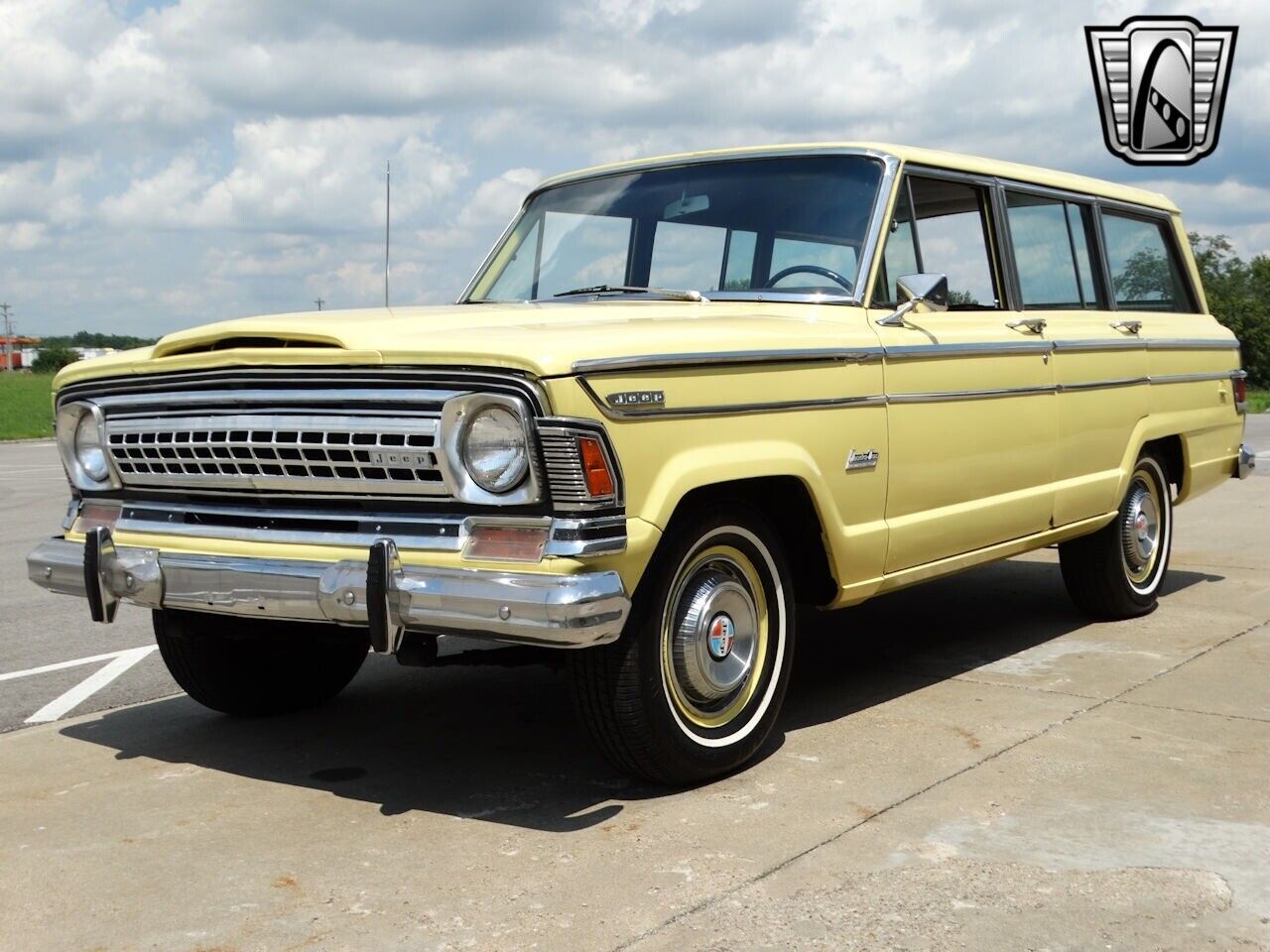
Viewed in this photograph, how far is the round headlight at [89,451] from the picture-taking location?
186 inches

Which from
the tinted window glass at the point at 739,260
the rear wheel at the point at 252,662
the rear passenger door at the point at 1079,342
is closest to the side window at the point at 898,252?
the tinted window glass at the point at 739,260

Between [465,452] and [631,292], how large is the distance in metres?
1.80

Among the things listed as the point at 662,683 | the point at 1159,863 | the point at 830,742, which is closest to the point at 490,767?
the point at 662,683

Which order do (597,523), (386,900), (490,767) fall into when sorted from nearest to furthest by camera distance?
1. (386,900)
2. (597,523)
3. (490,767)

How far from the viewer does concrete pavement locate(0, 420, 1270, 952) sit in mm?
3359

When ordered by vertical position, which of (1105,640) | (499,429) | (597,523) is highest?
(499,429)

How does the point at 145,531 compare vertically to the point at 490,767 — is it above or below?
above

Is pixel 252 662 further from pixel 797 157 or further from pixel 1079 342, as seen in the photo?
pixel 1079 342

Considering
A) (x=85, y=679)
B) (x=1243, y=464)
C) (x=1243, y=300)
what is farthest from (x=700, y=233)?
(x=1243, y=300)

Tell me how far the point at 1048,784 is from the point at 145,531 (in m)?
2.79

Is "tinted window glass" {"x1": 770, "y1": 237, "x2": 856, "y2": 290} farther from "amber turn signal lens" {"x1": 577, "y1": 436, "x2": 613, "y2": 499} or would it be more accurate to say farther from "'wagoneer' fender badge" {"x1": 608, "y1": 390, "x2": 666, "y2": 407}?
"amber turn signal lens" {"x1": 577, "y1": 436, "x2": 613, "y2": 499}

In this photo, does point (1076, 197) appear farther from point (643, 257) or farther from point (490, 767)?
point (490, 767)

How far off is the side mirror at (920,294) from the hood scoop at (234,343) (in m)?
1.97

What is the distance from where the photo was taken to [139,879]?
3.73 m
